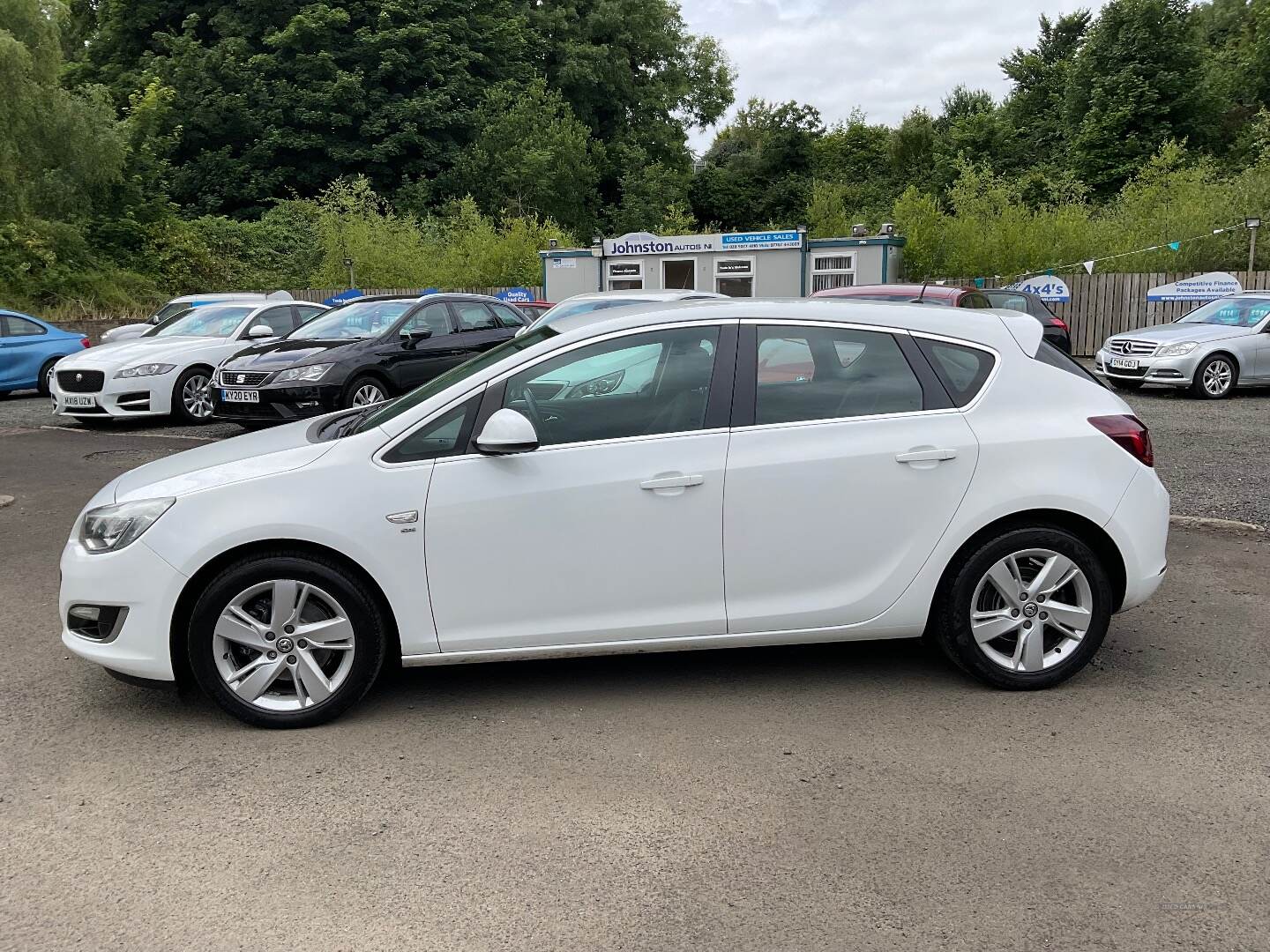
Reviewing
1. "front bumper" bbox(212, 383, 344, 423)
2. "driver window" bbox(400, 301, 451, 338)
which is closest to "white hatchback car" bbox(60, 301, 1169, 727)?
"front bumper" bbox(212, 383, 344, 423)

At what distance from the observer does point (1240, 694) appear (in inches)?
174

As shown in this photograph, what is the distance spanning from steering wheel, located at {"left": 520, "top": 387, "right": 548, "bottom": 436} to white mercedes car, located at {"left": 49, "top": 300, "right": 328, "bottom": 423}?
938cm

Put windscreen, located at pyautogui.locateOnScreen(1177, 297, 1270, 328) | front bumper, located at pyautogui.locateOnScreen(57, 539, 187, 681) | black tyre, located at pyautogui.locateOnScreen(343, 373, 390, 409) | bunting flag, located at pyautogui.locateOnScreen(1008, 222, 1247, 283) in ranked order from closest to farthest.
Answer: front bumper, located at pyautogui.locateOnScreen(57, 539, 187, 681)
black tyre, located at pyautogui.locateOnScreen(343, 373, 390, 409)
windscreen, located at pyautogui.locateOnScreen(1177, 297, 1270, 328)
bunting flag, located at pyautogui.locateOnScreen(1008, 222, 1247, 283)

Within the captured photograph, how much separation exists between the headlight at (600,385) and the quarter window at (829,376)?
23.6 inches

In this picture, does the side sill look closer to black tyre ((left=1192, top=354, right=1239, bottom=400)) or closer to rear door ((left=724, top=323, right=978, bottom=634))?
rear door ((left=724, top=323, right=978, bottom=634))

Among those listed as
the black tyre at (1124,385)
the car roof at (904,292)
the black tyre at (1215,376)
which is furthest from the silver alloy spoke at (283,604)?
the black tyre at (1124,385)

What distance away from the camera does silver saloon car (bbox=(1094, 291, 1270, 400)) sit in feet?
49.6

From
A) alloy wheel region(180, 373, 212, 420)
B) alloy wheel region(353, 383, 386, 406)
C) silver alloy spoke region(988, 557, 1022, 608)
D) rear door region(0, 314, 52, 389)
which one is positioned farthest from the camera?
rear door region(0, 314, 52, 389)

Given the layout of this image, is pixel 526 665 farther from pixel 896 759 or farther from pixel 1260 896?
pixel 1260 896

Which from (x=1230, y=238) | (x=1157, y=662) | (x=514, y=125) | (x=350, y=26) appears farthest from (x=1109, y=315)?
(x=350, y=26)

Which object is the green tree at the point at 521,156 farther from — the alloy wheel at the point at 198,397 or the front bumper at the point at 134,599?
the front bumper at the point at 134,599

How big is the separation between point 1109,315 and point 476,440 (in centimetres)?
2247

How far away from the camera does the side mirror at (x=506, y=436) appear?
403 cm

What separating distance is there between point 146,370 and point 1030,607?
11738 millimetres
